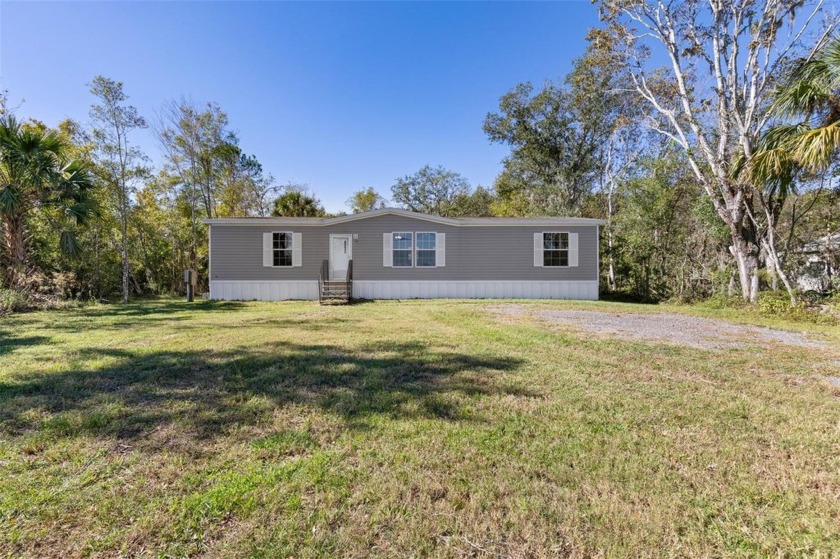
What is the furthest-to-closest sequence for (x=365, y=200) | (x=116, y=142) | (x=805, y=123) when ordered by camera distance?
(x=365, y=200) < (x=116, y=142) < (x=805, y=123)

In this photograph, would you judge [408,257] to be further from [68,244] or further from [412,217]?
[68,244]

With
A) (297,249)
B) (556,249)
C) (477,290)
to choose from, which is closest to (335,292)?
(297,249)

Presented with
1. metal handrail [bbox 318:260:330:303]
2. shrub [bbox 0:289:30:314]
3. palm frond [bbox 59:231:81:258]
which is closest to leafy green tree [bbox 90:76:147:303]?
palm frond [bbox 59:231:81:258]

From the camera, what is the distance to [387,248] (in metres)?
12.3

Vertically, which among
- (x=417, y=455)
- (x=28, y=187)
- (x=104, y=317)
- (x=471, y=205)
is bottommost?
(x=417, y=455)

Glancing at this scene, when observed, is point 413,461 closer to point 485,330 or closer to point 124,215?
point 485,330

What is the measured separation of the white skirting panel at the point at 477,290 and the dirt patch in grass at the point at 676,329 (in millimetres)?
3780

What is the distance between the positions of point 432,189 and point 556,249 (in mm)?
16725

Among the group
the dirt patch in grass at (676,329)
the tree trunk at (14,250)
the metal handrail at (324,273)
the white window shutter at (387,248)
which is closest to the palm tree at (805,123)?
A: the dirt patch in grass at (676,329)

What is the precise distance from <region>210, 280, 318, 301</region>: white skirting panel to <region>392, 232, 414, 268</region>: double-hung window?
2.88 meters

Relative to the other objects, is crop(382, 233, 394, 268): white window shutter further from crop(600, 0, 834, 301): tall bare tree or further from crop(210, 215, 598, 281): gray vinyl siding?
crop(600, 0, 834, 301): tall bare tree

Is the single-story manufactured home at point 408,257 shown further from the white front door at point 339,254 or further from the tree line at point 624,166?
the tree line at point 624,166

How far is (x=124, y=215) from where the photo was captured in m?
13.1

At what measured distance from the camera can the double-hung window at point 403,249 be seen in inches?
487
